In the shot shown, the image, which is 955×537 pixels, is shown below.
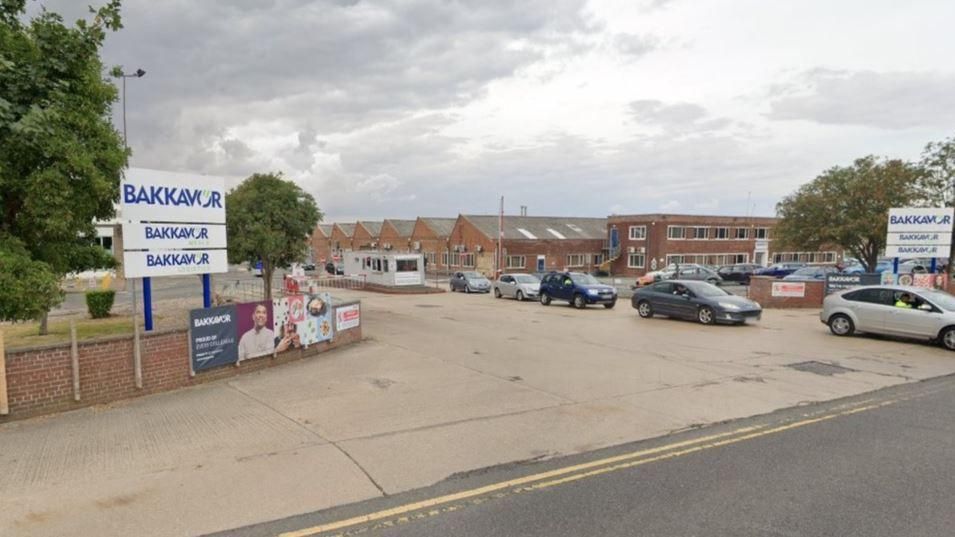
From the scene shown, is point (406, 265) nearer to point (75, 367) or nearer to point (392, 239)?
point (75, 367)

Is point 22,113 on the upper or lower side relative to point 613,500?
upper

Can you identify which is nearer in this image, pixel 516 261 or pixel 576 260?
pixel 516 261

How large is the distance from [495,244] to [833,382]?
156 feet

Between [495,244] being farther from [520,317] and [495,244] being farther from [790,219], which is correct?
[520,317]

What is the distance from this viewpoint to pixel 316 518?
471cm

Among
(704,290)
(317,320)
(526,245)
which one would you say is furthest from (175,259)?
(526,245)

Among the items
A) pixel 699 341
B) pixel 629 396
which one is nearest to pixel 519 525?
pixel 629 396

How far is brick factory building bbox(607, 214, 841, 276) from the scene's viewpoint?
58062 mm

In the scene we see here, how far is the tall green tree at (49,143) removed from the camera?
763 centimetres

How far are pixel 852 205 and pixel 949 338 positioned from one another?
804 inches

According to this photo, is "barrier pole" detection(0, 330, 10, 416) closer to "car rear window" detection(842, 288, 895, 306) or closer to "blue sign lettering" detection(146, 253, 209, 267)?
"blue sign lettering" detection(146, 253, 209, 267)

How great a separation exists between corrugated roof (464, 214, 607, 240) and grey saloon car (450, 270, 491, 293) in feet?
58.2

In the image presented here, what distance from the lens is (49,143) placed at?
764cm

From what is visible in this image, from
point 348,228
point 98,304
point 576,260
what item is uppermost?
point 348,228
